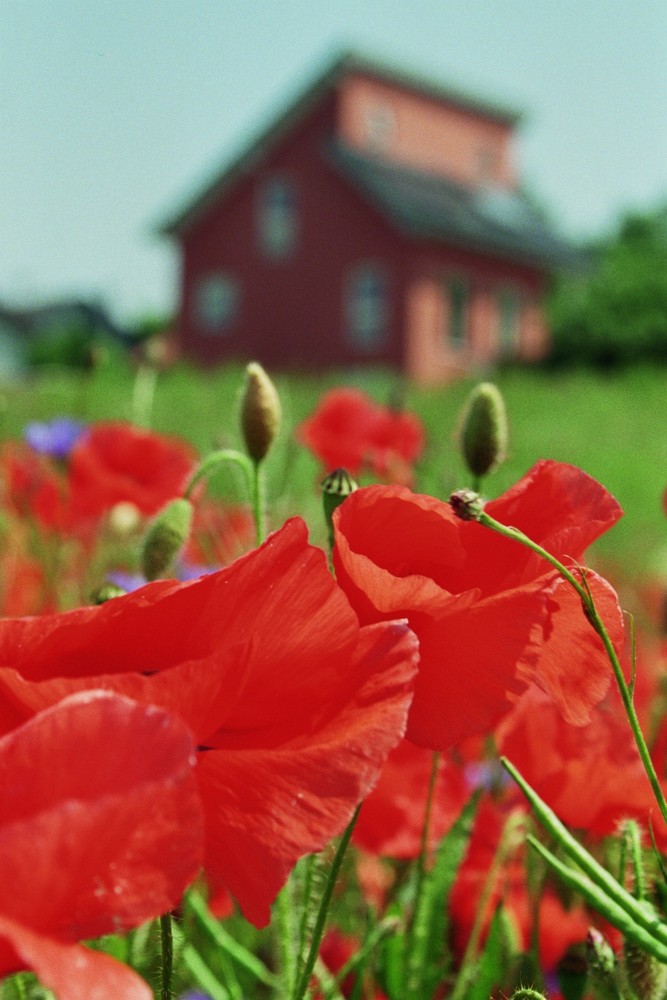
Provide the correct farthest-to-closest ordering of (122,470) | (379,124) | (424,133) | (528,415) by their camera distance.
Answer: (424,133) → (379,124) → (528,415) → (122,470)

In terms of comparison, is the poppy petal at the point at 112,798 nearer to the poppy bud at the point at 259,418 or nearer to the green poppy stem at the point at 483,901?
the poppy bud at the point at 259,418

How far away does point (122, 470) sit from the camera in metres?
1.43

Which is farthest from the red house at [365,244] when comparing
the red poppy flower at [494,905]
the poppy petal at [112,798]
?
the poppy petal at [112,798]

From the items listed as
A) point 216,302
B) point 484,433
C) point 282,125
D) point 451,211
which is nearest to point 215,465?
point 484,433

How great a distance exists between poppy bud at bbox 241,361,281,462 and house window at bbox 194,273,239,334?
18715 mm

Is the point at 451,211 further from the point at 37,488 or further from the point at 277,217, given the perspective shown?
the point at 37,488

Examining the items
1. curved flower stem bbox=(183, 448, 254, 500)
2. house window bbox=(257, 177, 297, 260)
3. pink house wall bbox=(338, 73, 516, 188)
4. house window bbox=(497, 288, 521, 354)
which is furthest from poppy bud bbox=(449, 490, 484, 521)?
pink house wall bbox=(338, 73, 516, 188)

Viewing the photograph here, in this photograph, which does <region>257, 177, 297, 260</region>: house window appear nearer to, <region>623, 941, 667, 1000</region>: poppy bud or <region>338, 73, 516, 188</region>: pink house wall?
<region>338, 73, 516, 188</region>: pink house wall

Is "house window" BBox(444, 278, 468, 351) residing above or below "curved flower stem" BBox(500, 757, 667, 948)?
below

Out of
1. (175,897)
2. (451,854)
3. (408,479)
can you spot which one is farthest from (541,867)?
(408,479)

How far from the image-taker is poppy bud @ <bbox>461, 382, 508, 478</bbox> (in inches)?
27.1

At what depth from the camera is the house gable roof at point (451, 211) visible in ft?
56.0

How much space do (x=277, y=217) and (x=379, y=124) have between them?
2.54m

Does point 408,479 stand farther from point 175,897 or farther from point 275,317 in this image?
point 275,317
